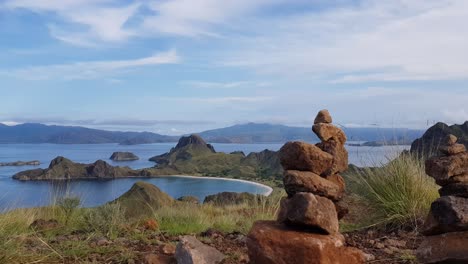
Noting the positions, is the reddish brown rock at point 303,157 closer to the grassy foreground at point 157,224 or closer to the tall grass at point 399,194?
the grassy foreground at point 157,224

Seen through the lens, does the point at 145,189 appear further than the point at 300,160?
Yes

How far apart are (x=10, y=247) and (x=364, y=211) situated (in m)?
6.81

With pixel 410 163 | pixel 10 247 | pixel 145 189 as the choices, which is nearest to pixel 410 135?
pixel 410 163

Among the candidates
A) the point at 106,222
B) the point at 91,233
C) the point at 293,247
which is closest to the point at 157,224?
the point at 106,222

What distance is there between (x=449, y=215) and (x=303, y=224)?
1.51 metres

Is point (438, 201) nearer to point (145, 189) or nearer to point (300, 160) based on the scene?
point (300, 160)

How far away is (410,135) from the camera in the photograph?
13156 mm

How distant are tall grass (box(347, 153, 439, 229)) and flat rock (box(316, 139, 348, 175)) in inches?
92.5

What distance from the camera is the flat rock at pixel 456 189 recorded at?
20.5 feet

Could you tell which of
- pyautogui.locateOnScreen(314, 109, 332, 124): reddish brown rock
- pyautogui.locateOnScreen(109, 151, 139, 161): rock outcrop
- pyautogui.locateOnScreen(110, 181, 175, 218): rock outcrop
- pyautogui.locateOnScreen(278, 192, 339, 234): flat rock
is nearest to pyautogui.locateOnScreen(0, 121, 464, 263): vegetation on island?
pyautogui.locateOnScreen(278, 192, 339, 234): flat rock

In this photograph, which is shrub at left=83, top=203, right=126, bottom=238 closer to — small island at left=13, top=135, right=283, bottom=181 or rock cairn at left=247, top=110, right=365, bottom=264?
rock cairn at left=247, top=110, right=365, bottom=264

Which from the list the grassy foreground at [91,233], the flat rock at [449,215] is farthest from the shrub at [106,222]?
the flat rock at [449,215]

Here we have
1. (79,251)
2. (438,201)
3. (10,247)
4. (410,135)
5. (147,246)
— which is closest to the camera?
(438,201)

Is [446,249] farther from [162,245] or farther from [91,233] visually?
[91,233]
